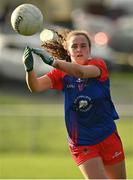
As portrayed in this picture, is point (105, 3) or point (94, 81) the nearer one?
point (94, 81)

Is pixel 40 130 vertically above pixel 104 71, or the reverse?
pixel 104 71

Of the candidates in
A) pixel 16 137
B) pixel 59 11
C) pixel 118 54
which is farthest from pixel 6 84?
pixel 59 11

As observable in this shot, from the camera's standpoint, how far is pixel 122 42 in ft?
109

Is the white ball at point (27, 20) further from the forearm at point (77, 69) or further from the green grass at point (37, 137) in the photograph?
the green grass at point (37, 137)

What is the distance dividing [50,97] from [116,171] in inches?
627

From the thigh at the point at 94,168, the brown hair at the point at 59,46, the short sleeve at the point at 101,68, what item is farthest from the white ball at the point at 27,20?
the thigh at the point at 94,168

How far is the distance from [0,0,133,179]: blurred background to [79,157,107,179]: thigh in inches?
188

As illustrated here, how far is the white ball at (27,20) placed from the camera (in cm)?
893

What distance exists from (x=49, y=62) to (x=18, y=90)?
55.9 ft

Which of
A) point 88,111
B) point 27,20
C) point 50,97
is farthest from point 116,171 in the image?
point 50,97

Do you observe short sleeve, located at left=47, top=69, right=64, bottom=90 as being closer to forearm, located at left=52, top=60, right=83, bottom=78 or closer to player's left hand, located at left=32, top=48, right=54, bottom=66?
forearm, located at left=52, top=60, right=83, bottom=78

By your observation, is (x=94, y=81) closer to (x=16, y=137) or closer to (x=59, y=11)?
(x=16, y=137)

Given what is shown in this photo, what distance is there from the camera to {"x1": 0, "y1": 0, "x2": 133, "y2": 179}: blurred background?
1612cm

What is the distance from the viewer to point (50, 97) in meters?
25.3
